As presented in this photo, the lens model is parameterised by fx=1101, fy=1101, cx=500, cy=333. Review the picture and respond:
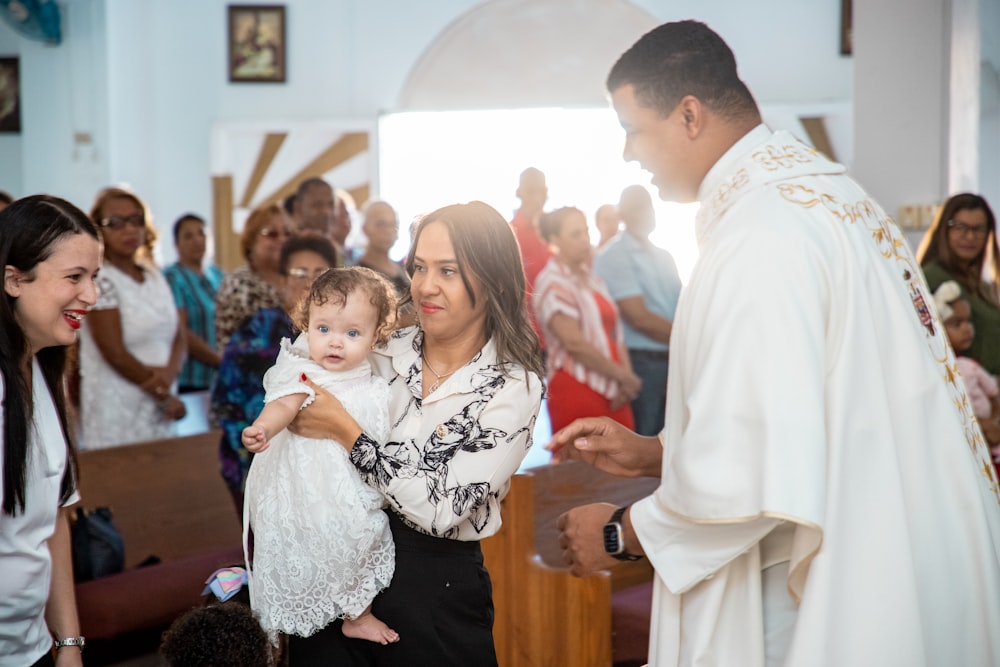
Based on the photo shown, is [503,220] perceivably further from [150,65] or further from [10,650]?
[150,65]

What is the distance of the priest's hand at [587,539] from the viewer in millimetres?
2033

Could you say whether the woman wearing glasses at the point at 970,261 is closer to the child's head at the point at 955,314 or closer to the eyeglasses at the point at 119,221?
the child's head at the point at 955,314

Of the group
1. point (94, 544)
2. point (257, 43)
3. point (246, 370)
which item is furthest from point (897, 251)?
point (257, 43)

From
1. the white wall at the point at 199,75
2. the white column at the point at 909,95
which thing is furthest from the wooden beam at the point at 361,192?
the white column at the point at 909,95

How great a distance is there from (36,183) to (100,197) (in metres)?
8.31

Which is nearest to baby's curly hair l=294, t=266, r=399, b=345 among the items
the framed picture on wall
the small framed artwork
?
the framed picture on wall

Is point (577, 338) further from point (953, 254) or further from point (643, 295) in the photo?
point (953, 254)

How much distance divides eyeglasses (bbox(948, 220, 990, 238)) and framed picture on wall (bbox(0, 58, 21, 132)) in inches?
417

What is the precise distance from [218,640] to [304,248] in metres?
1.89

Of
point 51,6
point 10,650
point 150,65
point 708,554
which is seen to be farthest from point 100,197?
point 150,65

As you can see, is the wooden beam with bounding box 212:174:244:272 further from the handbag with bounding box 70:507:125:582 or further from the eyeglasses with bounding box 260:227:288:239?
the handbag with bounding box 70:507:125:582

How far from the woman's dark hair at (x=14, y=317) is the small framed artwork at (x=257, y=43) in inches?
453

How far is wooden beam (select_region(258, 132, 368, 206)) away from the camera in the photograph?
1314cm

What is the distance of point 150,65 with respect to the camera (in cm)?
1289
